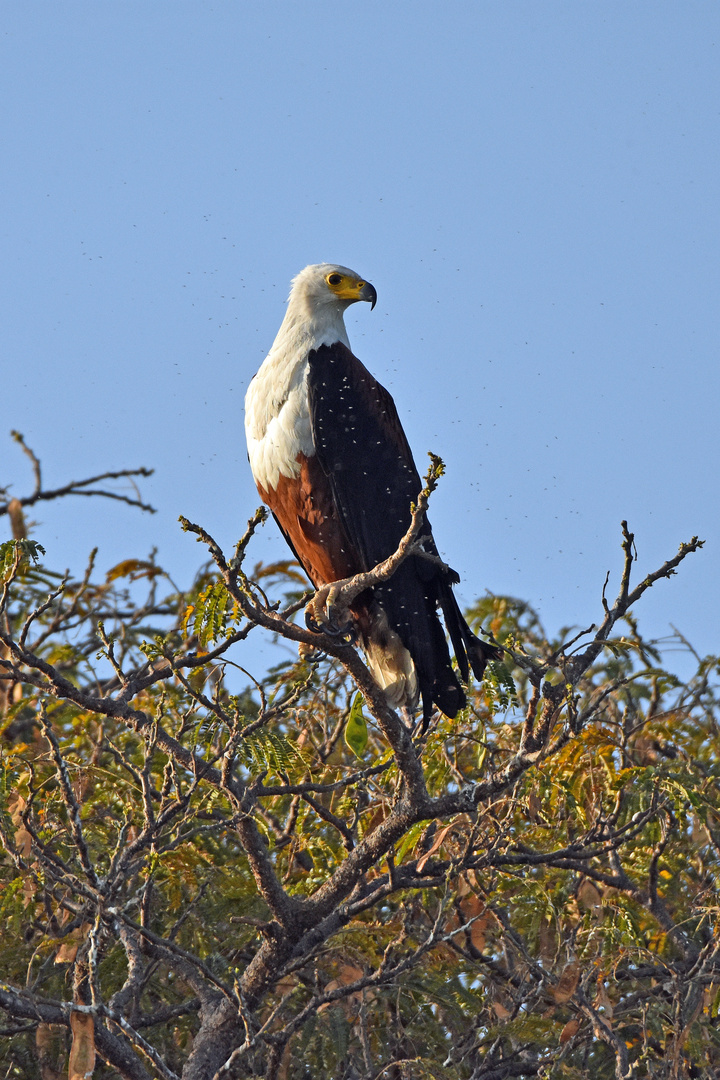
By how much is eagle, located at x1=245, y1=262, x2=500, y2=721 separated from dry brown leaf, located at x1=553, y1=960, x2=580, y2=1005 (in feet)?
3.25

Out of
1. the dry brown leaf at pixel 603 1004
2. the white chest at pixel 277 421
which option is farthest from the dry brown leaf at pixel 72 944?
the white chest at pixel 277 421

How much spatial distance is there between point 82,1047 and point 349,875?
0.96 m

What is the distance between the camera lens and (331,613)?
3527 mm

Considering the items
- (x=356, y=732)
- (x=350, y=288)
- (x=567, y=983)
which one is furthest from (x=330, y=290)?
(x=567, y=983)

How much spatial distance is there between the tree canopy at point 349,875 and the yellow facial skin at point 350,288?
4.83 feet

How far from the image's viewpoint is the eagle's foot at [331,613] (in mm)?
3486

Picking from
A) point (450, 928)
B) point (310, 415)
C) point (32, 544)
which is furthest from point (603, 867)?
point (32, 544)

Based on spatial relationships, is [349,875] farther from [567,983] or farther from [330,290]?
[330,290]

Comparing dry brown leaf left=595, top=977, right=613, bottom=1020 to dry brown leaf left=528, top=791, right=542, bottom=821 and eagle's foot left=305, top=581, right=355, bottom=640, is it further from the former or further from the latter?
eagle's foot left=305, top=581, right=355, bottom=640

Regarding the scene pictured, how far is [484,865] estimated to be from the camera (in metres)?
3.20

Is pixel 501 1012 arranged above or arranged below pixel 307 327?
below

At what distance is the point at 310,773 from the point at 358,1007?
2.87 feet

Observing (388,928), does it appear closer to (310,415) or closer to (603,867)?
(603,867)

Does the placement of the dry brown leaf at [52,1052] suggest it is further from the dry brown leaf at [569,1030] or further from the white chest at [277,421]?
the white chest at [277,421]
